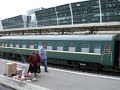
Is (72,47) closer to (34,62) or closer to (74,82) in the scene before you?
(34,62)

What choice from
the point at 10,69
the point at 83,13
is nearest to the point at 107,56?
the point at 10,69

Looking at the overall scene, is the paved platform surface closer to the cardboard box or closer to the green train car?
the cardboard box

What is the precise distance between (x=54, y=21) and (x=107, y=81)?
197 feet

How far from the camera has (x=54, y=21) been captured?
7450 centimetres

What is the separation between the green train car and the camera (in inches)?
776

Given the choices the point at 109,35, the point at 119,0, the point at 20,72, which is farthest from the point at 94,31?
the point at 119,0

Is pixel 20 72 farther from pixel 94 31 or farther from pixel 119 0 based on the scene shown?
pixel 119 0

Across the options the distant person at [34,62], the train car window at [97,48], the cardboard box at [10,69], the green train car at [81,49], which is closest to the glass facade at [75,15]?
the green train car at [81,49]

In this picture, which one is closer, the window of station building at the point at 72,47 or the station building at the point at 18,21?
the window of station building at the point at 72,47

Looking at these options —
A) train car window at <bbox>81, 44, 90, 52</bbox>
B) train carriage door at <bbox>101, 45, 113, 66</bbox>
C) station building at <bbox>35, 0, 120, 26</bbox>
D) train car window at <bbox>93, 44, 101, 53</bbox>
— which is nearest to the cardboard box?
train carriage door at <bbox>101, 45, 113, 66</bbox>

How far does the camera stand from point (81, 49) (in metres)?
22.3

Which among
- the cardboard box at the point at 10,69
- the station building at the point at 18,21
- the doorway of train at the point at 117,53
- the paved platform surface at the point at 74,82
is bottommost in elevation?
the paved platform surface at the point at 74,82

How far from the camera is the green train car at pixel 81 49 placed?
1970cm

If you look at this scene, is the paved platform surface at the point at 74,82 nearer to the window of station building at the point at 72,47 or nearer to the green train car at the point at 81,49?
the green train car at the point at 81,49
